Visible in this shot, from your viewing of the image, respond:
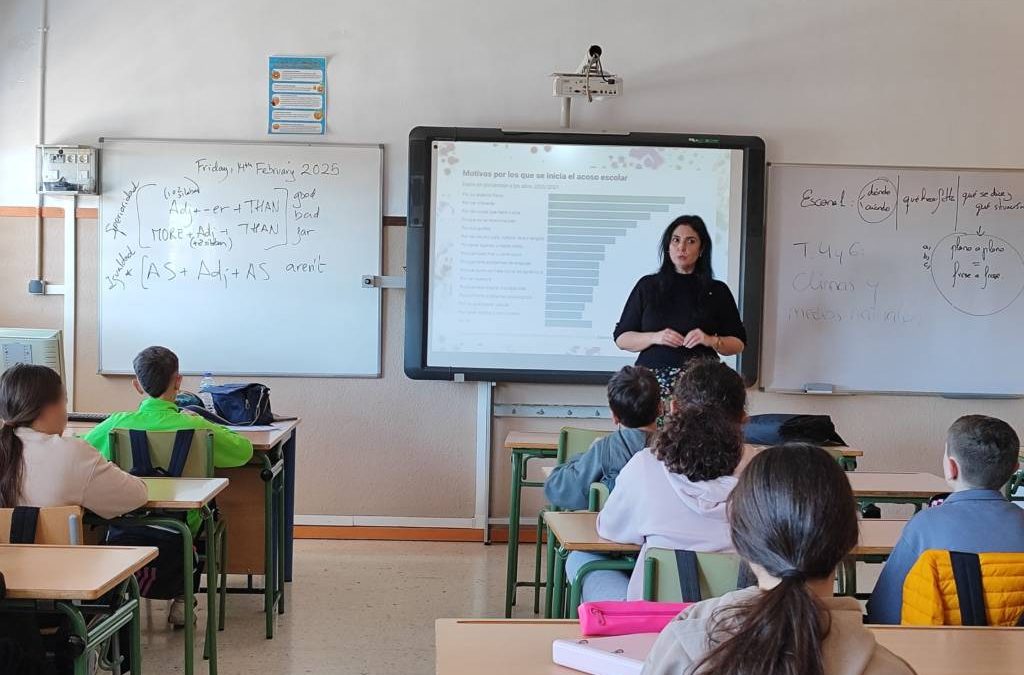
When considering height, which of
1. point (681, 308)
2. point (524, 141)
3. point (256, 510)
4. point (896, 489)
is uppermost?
point (524, 141)

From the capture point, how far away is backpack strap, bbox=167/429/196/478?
3.67 meters

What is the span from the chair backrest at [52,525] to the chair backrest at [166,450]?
1.07 meters

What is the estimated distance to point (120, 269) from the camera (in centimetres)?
559

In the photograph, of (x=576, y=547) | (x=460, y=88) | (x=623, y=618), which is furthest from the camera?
(x=460, y=88)

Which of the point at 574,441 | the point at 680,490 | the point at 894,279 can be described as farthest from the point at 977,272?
the point at 680,490

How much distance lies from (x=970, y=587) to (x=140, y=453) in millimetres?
2674

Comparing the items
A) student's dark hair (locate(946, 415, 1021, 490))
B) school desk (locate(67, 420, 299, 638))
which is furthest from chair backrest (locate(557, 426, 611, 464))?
student's dark hair (locate(946, 415, 1021, 490))

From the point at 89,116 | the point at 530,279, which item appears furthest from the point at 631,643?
the point at 89,116

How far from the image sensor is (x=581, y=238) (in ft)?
18.4

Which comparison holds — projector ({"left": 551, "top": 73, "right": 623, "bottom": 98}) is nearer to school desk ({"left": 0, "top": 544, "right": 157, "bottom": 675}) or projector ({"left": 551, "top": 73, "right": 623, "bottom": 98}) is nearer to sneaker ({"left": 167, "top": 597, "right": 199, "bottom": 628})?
sneaker ({"left": 167, "top": 597, "right": 199, "bottom": 628})

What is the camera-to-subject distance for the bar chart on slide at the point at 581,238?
559cm

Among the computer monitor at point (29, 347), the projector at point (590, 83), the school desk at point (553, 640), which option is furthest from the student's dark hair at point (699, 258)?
the school desk at point (553, 640)

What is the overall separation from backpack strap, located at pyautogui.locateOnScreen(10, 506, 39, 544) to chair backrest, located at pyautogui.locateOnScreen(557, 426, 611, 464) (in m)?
1.94

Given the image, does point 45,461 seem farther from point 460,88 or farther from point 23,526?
point 460,88
